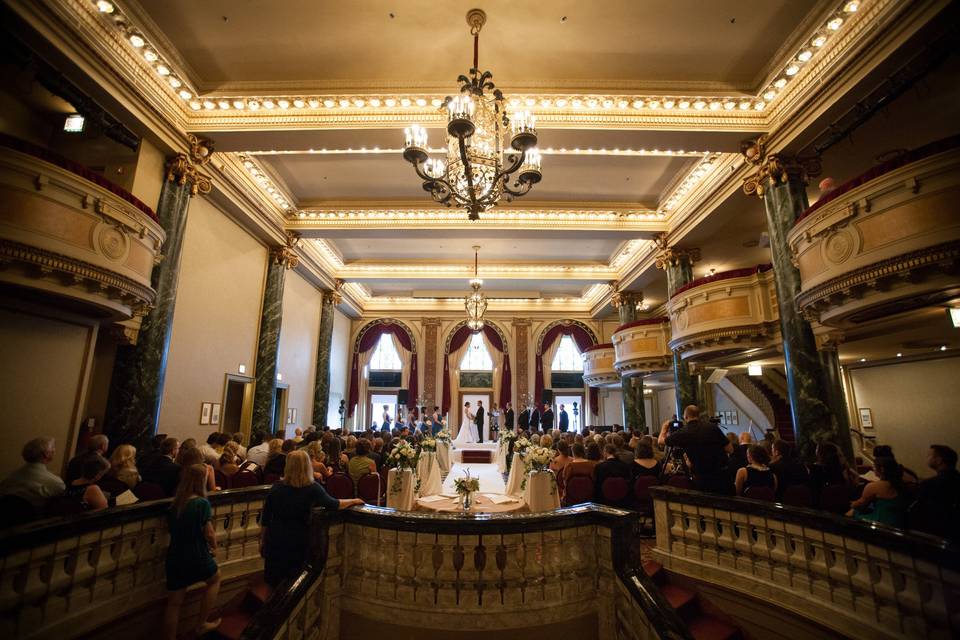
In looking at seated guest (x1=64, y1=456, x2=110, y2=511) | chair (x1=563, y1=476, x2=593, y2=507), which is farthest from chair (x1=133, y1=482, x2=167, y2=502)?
chair (x1=563, y1=476, x2=593, y2=507)

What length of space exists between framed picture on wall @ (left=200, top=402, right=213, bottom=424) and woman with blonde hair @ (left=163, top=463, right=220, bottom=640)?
5.37 metres

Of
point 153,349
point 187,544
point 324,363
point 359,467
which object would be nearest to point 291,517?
point 187,544

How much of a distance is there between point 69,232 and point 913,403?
16.0 m

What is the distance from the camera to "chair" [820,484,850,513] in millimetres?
3961

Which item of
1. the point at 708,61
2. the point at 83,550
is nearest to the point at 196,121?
the point at 83,550

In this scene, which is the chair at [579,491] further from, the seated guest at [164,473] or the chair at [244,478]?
the seated guest at [164,473]

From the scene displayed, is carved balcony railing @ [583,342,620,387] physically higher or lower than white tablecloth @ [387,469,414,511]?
higher

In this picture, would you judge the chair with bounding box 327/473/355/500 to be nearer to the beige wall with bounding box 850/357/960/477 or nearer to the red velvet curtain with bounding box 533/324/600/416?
the red velvet curtain with bounding box 533/324/600/416

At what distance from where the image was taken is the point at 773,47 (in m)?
5.50

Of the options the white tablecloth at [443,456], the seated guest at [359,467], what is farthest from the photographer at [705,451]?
the white tablecloth at [443,456]

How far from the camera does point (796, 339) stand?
5633 mm

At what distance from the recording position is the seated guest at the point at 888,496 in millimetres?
2928

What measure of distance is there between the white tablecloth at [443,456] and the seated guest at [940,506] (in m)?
7.62

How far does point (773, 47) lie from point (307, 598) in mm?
7365
